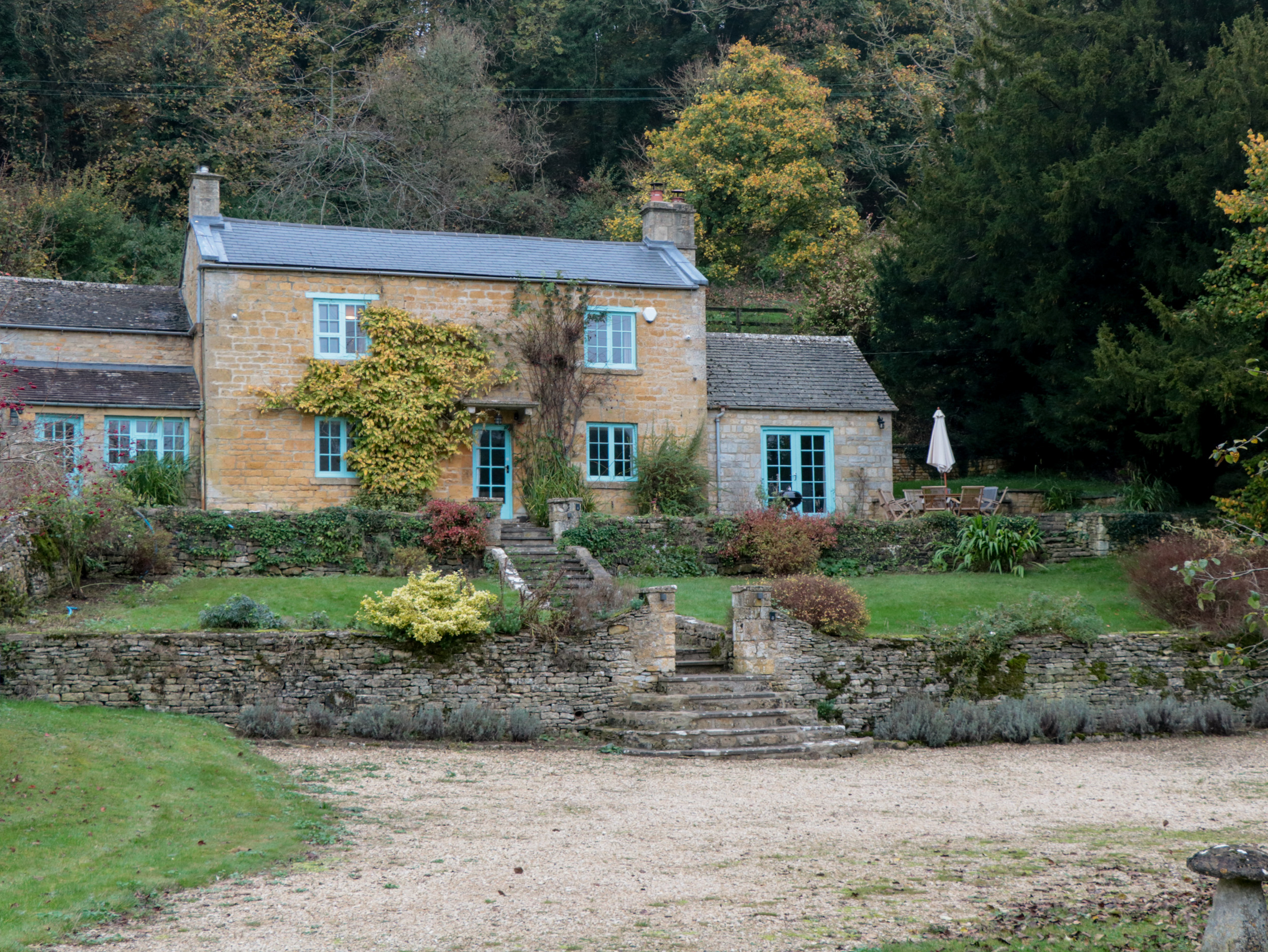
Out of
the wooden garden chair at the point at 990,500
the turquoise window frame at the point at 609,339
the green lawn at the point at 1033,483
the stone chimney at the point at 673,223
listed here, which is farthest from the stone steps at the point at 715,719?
the stone chimney at the point at 673,223

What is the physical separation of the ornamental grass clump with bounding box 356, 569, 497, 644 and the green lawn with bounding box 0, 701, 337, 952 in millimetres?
2216

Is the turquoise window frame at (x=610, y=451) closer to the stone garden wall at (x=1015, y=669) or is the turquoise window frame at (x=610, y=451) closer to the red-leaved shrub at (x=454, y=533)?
the red-leaved shrub at (x=454, y=533)

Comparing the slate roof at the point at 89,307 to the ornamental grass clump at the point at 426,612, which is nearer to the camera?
the ornamental grass clump at the point at 426,612

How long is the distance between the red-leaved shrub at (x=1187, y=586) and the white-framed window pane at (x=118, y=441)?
16.1 metres

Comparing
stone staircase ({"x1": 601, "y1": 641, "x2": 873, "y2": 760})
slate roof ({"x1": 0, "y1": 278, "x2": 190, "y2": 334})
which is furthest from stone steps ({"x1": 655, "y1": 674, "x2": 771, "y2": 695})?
slate roof ({"x1": 0, "y1": 278, "x2": 190, "y2": 334})

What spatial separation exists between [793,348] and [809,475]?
319 centimetres

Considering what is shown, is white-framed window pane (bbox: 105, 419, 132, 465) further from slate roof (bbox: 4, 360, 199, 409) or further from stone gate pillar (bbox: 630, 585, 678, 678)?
stone gate pillar (bbox: 630, 585, 678, 678)

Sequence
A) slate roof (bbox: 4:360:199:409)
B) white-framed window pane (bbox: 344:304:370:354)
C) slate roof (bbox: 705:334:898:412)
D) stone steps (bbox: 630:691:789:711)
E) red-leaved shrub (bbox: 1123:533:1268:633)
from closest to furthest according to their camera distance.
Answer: stone steps (bbox: 630:691:789:711)
red-leaved shrub (bbox: 1123:533:1268:633)
slate roof (bbox: 4:360:199:409)
white-framed window pane (bbox: 344:304:370:354)
slate roof (bbox: 705:334:898:412)

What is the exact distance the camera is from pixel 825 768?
42.4 feet

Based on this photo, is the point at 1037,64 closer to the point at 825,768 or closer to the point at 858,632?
the point at 858,632

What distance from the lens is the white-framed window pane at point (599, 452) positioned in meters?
23.2

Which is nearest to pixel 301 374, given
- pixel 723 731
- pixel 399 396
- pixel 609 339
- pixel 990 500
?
pixel 399 396

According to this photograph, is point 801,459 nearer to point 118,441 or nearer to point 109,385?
point 118,441

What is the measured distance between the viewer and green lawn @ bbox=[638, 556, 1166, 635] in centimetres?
1714
